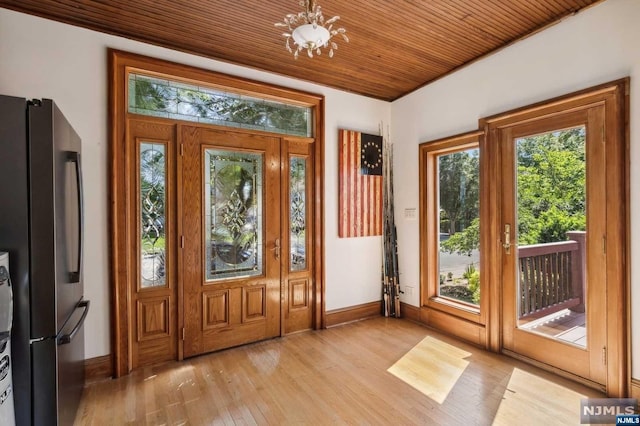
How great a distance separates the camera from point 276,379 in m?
2.65

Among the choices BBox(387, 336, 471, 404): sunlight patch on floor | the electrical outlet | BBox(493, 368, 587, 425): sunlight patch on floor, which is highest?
the electrical outlet

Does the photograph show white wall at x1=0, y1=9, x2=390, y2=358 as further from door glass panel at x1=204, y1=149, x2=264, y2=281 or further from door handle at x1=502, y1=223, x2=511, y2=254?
door handle at x1=502, y1=223, x2=511, y2=254

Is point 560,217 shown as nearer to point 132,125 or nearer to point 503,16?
point 503,16

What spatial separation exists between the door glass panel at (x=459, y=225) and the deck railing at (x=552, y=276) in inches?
18.9

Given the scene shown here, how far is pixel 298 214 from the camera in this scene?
3742 mm

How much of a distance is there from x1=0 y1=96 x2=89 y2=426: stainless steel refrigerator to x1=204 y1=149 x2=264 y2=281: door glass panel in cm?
150

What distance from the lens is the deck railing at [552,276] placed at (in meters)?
2.60

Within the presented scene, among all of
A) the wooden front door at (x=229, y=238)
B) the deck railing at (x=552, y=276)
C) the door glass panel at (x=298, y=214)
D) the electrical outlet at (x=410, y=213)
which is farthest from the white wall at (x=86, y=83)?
the deck railing at (x=552, y=276)

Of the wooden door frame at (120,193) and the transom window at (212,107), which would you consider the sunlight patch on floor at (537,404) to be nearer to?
the wooden door frame at (120,193)

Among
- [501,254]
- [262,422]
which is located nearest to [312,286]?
[262,422]

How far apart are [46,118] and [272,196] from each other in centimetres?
212

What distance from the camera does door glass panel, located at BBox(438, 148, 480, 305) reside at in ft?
11.2

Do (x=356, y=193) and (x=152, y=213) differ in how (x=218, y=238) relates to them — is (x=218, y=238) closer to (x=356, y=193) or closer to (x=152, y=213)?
(x=152, y=213)

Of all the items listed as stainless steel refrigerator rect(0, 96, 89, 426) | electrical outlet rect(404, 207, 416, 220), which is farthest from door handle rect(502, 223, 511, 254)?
stainless steel refrigerator rect(0, 96, 89, 426)
